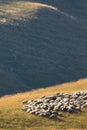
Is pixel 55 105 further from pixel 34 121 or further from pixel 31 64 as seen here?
pixel 31 64

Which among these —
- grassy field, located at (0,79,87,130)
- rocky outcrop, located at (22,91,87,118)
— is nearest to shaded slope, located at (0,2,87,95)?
rocky outcrop, located at (22,91,87,118)

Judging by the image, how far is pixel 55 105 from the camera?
42906mm

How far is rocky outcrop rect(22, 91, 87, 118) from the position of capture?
135 feet

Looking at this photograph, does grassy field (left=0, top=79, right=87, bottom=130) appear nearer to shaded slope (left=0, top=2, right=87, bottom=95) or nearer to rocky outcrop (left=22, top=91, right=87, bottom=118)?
rocky outcrop (left=22, top=91, right=87, bottom=118)

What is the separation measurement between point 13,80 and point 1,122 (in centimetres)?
12139

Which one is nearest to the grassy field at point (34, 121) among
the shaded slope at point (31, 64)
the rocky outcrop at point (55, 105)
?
the rocky outcrop at point (55, 105)

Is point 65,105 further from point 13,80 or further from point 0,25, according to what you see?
point 0,25

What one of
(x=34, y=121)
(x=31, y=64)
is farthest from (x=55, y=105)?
(x=31, y=64)

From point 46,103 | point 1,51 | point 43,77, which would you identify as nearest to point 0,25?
point 1,51

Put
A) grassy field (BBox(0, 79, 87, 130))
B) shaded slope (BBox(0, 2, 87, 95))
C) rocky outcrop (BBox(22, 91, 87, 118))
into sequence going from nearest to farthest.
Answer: grassy field (BBox(0, 79, 87, 130)) → rocky outcrop (BBox(22, 91, 87, 118)) → shaded slope (BBox(0, 2, 87, 95))

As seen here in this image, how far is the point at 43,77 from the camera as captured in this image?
176 m

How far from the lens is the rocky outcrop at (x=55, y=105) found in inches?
1614

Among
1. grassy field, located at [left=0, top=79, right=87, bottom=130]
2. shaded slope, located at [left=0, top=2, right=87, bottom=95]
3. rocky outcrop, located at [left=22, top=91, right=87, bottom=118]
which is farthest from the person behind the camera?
shaded slope, located at [left=0, top=2, right=87, bottom=95]

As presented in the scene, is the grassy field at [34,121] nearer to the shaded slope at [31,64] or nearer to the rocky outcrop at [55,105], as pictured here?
the rocky outcrop at [55,105]
